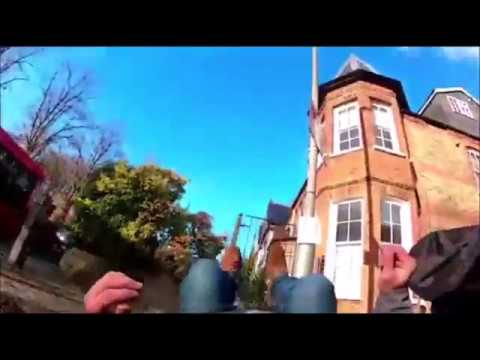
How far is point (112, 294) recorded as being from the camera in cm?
122

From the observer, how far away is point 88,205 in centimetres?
132

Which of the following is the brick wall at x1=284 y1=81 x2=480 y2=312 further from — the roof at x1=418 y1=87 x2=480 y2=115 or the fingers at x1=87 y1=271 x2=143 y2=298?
the fingers at x1=87 y1=271 x2=143 y2=298

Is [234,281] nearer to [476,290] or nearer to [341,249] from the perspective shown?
[341,249]

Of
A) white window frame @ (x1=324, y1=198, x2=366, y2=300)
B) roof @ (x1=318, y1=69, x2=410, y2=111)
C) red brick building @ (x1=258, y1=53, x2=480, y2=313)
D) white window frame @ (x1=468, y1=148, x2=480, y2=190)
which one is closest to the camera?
white window frame @ (x1=324, y1=198, x2=366, y2=300)

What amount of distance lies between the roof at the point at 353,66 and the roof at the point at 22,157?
1.14 m

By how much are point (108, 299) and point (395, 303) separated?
898 mm

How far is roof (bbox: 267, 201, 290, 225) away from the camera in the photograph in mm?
1361

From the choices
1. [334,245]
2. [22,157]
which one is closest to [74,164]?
[22,157]

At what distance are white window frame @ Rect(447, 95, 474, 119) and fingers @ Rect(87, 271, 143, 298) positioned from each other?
1319 mm

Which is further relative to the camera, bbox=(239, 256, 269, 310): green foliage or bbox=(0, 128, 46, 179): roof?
bbox=(0, 128, 46, 179): roof

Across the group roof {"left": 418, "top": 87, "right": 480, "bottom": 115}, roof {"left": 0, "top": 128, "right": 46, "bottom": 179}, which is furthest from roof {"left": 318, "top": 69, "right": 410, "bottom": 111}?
roof {"left": 0, "top": 128, "right": 46, "bottom": 179}

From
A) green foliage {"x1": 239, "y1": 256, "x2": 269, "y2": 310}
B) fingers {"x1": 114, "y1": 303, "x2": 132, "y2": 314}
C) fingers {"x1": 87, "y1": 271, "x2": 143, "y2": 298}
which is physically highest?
green foliage {"x1": 239, "y1": 256, "x2": 269, "y2": 310}

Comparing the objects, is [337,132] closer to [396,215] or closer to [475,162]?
[396,215]

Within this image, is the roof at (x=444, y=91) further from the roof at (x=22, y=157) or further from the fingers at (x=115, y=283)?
the roof at (x=22, y=157)
